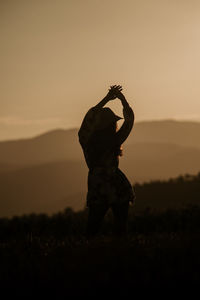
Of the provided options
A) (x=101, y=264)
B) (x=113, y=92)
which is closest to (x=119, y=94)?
(x=113, y=92)

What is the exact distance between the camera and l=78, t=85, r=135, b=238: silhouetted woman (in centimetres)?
1014

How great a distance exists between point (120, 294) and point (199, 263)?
5.01 feet

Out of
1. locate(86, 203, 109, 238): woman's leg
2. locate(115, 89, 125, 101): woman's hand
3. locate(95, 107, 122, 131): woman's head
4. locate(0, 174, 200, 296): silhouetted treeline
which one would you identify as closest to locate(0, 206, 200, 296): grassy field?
locate(0, 174, 200, 296): silhouetted treeline

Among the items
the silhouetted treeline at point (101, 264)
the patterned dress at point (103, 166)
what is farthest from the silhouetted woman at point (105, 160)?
the silhouetted treeline at point (101, 264)

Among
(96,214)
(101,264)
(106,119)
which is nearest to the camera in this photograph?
(101,264)

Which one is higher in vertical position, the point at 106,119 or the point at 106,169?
the point at 106,119

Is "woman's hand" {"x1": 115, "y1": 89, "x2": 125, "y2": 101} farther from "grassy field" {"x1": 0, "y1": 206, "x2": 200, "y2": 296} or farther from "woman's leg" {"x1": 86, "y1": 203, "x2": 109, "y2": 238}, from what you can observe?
"grassy field" {"x1": 0, "y1": 206, "x2": 200, "y2": 296}

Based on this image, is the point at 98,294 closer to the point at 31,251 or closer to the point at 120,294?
the point at 120,294

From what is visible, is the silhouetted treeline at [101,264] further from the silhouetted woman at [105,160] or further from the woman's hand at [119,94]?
the woman's hand at [119,94]

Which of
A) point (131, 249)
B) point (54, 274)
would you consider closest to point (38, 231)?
point (131, 249)

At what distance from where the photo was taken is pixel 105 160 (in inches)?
402

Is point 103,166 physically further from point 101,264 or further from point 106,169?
point 101,264

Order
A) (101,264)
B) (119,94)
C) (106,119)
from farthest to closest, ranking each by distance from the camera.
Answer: (106,119) → (119,94) → (101,264)

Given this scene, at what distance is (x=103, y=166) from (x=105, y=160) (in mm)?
100
